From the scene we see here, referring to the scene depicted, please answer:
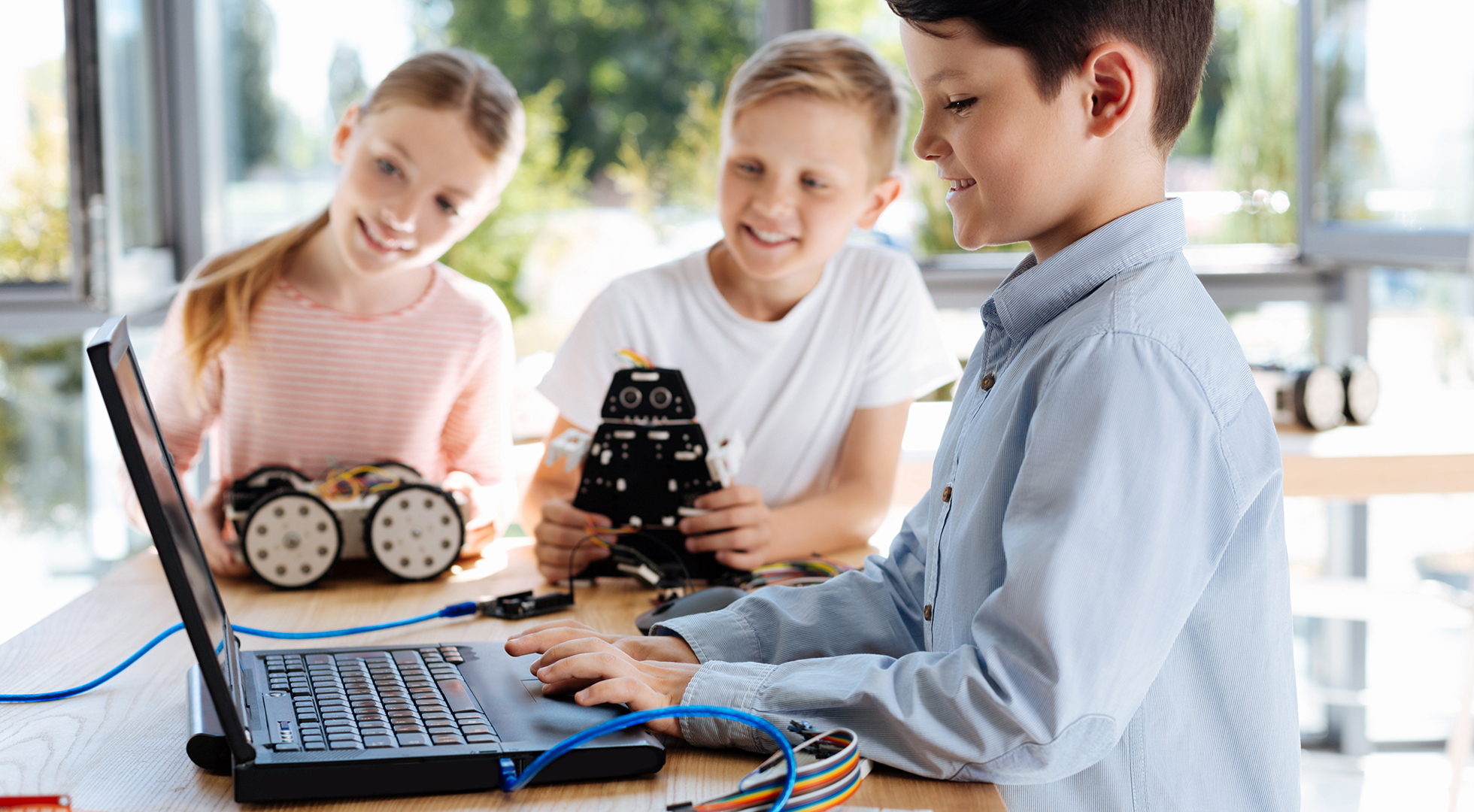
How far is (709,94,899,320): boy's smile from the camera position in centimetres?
144

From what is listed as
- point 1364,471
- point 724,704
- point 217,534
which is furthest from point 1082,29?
point 1364,471

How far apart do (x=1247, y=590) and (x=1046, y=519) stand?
A: 0.58 feet

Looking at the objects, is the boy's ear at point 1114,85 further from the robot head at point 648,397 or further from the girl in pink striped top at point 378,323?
the girl in pink striped top at point 378,323

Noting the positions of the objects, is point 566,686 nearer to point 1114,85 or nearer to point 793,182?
point 1114,85

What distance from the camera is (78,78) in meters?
1.96

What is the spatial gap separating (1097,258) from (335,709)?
1.90 ft

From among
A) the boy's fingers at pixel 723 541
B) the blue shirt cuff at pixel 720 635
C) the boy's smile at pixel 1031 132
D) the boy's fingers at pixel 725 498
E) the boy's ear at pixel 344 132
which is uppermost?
the boy's ear at pixel 344 132

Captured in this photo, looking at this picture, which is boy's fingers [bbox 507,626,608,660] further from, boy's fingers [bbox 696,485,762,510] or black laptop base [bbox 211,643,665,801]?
boy's fingers [bbox 696,485,762,510]

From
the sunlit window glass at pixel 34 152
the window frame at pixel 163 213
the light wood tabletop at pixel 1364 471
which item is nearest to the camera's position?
the light wood tabletop at pixel 1364 471

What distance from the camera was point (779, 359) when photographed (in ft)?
5.18

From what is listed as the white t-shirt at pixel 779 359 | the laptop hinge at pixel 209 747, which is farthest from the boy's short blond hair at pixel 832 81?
the laptop hinge at pixel 209 747

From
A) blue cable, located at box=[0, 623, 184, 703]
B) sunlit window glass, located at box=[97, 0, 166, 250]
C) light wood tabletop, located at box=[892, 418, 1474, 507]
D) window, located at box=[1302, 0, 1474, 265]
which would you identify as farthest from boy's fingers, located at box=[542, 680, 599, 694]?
window, located at box=[1302, 0, 1474, 265]

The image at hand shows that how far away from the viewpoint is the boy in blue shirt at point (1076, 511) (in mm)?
640

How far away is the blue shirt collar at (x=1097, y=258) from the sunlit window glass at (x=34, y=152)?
99.7 inches
